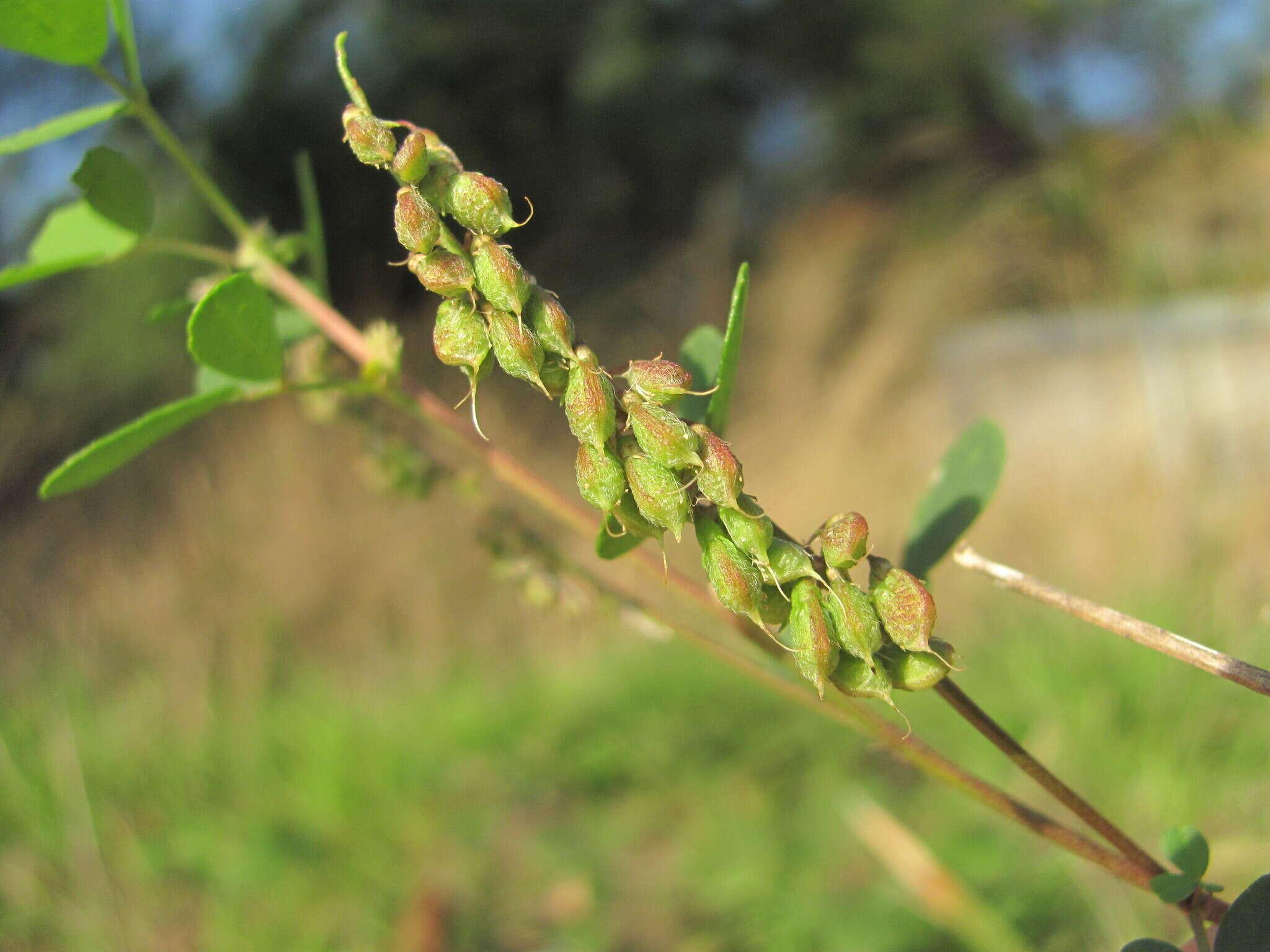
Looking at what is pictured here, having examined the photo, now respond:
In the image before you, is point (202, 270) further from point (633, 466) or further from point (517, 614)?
point (633, 466)

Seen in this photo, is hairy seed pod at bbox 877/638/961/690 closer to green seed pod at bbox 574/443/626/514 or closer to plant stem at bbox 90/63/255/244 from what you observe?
green seed pod at bbox 574/443/626/514

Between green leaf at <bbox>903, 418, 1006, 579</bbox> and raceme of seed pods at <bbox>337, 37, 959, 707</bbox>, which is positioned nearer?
raceme of seed pods at <bbox>337, 37, 959, 707</bbox>

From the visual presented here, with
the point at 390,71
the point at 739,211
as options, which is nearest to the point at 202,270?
the point at 390,71

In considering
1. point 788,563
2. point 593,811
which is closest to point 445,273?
point 788,563

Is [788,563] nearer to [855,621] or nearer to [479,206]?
[855,621]

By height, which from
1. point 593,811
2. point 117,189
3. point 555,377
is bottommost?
point 593,811

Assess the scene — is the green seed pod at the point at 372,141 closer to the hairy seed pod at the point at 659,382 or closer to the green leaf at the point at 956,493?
the hairy seed pod at the point at 659,382

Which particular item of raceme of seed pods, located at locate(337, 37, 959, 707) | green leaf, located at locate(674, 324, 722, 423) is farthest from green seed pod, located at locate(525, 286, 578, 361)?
green leaf, located at locate(674, 324, 722, 423)
